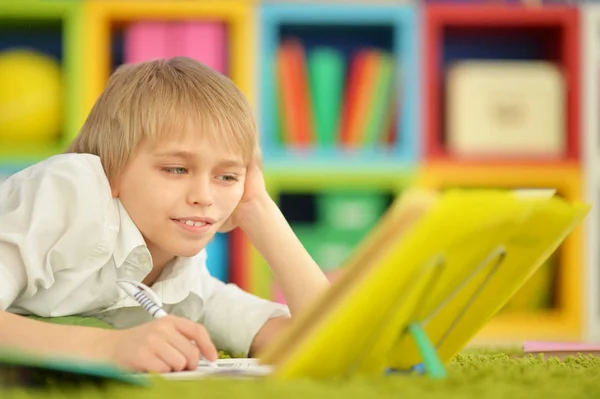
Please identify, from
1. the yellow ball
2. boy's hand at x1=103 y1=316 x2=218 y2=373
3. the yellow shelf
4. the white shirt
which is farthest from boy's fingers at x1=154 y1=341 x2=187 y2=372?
the yellow ball

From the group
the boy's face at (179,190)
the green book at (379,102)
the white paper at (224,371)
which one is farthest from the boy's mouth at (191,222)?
the green book at (379,102)

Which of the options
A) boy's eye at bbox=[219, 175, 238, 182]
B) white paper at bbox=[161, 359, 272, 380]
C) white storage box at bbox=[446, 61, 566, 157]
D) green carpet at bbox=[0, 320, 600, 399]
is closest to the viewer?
green carpet at bbox=[0, 320, 600, 399]

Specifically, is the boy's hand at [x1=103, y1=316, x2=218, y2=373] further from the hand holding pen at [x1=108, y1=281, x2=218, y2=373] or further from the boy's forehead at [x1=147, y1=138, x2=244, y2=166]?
the boy's forehead at [x1=147, y1=138, x2=244, y2=166]

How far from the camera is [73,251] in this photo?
0.96 meters

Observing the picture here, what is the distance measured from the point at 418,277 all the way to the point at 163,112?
0.53 meters

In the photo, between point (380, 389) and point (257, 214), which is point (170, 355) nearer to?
point (380, 389)

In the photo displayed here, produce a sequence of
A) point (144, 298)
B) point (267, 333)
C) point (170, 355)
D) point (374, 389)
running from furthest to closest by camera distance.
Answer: point (267, 333), point (144, 298), point (170, 355), point (374, 389)

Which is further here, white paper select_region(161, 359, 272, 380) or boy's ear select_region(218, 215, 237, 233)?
boy's ear select_region(218, 215, 237, 233)

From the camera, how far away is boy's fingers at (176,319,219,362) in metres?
0.72

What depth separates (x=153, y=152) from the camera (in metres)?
1.01

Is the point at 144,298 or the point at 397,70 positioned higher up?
the point at 397,70

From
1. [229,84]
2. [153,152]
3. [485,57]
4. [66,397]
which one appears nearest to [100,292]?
[153,152]

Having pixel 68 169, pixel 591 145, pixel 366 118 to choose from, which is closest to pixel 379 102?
pixel 366 118

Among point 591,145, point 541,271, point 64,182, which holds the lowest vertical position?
point 541,271
